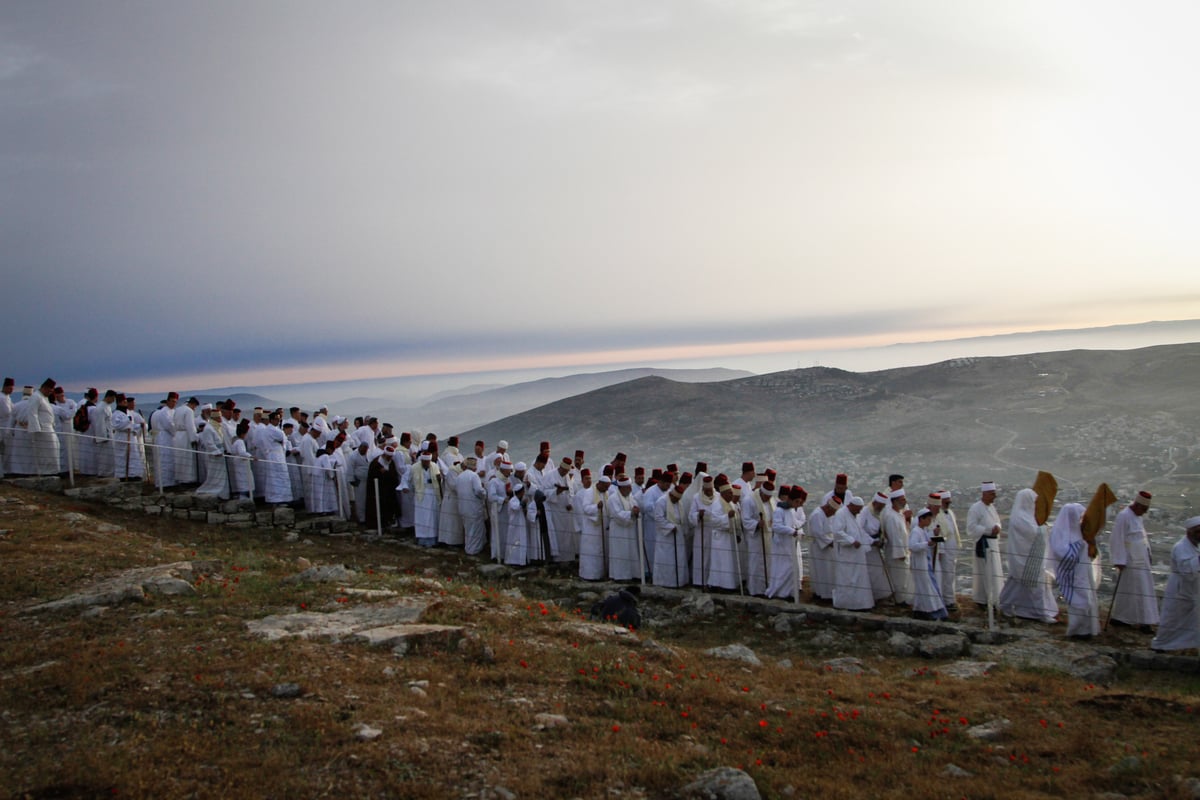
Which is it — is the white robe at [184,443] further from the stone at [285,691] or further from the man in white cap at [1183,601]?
the man in white cap at [1183,601]

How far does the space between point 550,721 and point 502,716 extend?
41 centimetres

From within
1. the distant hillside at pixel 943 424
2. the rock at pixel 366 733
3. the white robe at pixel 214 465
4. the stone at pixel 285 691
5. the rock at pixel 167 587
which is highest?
the white robe at pixel 214 465

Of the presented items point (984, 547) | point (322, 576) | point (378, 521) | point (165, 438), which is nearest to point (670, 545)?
point (984, 547)

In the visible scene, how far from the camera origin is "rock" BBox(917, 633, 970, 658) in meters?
9.43

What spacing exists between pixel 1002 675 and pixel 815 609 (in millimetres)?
3115

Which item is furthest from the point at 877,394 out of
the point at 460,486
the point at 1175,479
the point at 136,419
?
the point at 136,419

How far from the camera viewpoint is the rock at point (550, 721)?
630cm

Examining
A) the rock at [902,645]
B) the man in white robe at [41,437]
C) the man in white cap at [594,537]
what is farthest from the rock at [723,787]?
the man in white robe at [41,437]

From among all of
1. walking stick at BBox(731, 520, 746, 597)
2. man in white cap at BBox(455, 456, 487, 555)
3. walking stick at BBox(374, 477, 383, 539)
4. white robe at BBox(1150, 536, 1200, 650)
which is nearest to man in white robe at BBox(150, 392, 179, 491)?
walking stick at BBox(374, 477, 383, 539)

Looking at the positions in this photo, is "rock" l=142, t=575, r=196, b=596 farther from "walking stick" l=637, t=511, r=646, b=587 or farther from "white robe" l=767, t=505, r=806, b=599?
"white robe" l=767, t=505, r=806, b=599

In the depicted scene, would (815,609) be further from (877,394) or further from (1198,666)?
(877,394)

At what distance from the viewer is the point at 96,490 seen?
1591 centimetres

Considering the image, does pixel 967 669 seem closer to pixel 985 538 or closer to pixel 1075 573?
pixel 1075 573

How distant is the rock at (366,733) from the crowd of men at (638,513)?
6.85 m
